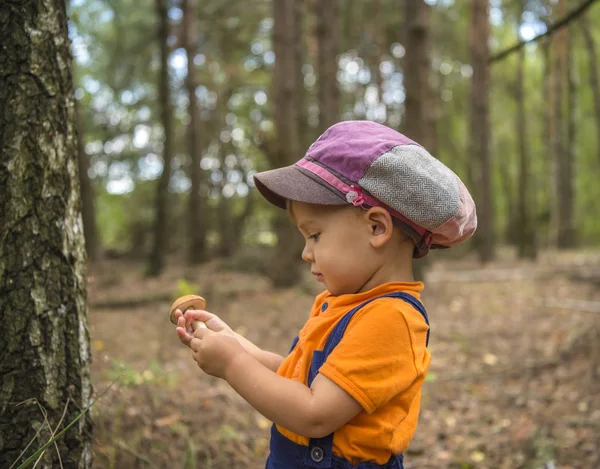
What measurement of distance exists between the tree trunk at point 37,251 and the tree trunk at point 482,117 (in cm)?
1318

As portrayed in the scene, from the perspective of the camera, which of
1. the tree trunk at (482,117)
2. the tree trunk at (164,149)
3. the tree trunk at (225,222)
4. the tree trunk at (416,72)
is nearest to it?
the tree trunk at (416,72)

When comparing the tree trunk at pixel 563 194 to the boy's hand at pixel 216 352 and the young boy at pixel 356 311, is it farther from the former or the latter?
the boy's hand at pixel 216 352

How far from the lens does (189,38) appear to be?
1284 centimetres

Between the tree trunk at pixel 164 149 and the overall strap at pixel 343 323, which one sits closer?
the overall strap at pixel 343 323

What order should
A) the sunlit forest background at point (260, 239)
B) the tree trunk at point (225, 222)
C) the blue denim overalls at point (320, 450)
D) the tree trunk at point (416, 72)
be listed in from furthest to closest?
the tree trunk at point (225, 222) → the tree trunk at point (416, 72) → the sunlit forest background at point (260, 239) → the blue denim overalls at point (320, 450)

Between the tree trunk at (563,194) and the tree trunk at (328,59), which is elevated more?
the tree trunk at (328,59)

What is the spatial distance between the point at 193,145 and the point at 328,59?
3.70 metres

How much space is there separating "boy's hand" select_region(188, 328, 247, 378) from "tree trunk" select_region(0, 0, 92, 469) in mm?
710

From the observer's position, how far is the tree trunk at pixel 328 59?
40.8 ft

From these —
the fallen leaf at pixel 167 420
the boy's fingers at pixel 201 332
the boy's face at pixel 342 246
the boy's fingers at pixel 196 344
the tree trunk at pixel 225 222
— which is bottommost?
the tree trunk at pixel 225 222

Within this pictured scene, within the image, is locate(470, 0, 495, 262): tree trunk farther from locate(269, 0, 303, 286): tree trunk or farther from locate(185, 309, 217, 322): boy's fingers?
locate(185, 309, 217, 322): boy's fingers

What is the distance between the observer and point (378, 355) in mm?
1702

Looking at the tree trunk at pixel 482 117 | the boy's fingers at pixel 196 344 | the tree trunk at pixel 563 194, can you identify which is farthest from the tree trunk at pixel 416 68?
the tree trunk at pixel 563 194

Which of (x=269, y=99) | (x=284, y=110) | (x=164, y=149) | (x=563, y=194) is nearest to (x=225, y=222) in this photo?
(x=269, y=99)
